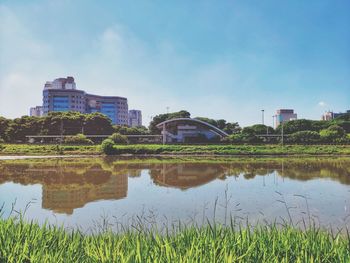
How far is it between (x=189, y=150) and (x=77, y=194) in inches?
1211

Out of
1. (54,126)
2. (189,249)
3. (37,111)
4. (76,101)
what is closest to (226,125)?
(54,126)

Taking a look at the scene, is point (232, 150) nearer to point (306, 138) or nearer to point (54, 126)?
point (306, 138)

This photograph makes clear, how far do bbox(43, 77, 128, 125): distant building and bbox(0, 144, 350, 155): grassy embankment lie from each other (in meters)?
60.0

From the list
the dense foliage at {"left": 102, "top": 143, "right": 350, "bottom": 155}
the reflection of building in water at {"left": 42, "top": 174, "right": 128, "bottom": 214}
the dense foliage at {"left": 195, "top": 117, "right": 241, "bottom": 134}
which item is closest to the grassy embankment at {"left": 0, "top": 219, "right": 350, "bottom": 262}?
the reflection of building in water at {"left": 42, "top": 174, "right": 128, "bottom": 214}

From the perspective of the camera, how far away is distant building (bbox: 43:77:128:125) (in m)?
105

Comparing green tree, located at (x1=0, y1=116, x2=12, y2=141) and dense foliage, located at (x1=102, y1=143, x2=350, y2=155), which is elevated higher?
green tree, located at (x1=0, y1=116, x2=12, y2=141)

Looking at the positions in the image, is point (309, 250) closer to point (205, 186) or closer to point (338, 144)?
point (205, 186)

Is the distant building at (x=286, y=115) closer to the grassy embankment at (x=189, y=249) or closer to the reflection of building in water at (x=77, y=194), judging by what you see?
the reflection of building in water at (x=77, y=194)

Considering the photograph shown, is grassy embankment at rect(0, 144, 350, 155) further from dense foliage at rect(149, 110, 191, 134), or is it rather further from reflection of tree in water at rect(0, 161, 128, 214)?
dense foliage at rect(149, 110, 191, 134)

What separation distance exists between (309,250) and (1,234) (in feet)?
11.9

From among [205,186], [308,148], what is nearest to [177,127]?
[308,148]

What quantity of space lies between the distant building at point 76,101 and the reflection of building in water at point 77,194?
91436mm

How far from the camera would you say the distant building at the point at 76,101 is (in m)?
105

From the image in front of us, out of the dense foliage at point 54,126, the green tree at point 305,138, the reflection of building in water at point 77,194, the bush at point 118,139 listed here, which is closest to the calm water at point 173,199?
the reflection of building in water at point 77,194
